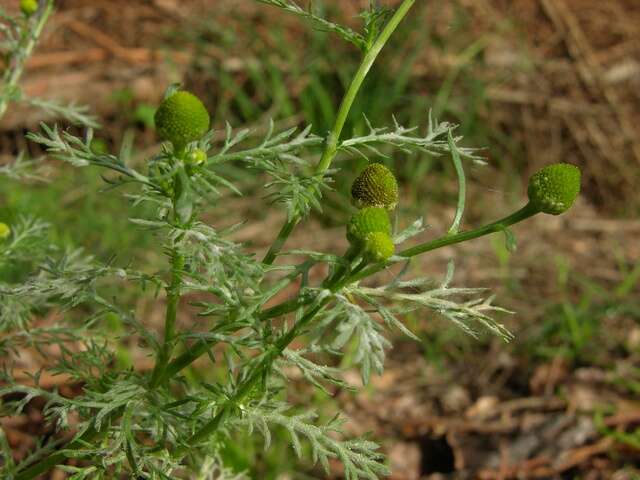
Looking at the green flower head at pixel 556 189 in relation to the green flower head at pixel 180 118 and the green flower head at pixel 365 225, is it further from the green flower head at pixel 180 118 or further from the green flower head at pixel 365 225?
the green flower head at pixel 180 118

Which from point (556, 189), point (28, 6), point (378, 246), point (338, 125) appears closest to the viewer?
point (378, 246)

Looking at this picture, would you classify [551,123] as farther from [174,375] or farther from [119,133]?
[174,375]

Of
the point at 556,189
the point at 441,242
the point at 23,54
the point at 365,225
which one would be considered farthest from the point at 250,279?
the point at 23,54

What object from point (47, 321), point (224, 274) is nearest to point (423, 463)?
point (47, 321)

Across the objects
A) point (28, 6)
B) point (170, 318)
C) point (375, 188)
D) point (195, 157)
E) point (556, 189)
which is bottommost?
point (170, 318)

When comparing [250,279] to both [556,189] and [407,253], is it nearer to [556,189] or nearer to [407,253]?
[407,253]

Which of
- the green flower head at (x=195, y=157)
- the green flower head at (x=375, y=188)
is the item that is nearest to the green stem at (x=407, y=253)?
the green flower head at (x=375, y=188)

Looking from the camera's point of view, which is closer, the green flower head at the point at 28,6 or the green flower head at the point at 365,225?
the green flower head at the point at 365,225
